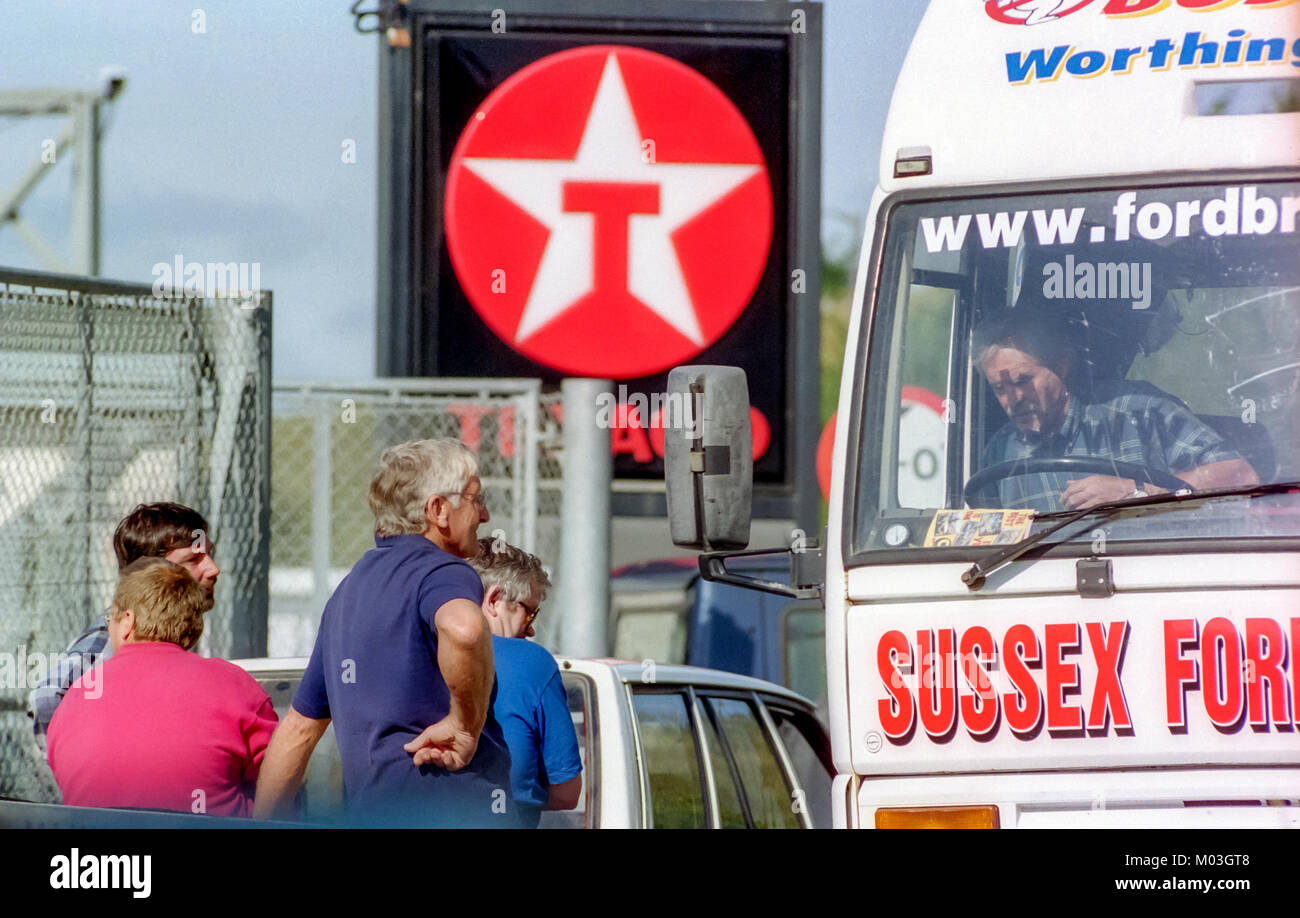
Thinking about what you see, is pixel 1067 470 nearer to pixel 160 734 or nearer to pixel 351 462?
pixel 160 734

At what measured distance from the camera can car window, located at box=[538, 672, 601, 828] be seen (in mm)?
3924

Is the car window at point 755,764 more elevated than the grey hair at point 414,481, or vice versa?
the grey hair at point 414,481

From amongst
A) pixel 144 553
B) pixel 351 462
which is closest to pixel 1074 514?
pixel 144 553

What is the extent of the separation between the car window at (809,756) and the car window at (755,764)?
96 millimetres

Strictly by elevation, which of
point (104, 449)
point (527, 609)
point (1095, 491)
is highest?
point (104, 449)

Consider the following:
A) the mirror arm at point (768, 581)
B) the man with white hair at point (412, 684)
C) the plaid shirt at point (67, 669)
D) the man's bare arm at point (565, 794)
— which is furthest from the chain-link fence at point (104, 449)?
the mirror arm at point (768, 581)

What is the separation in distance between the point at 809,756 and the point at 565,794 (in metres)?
1.48

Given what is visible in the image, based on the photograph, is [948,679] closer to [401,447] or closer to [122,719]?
[401,447]

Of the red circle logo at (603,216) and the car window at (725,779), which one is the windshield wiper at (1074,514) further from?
the red circle logo at (603,216)

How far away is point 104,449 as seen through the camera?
5512 millimetres

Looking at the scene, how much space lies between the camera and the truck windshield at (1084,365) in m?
3.52
